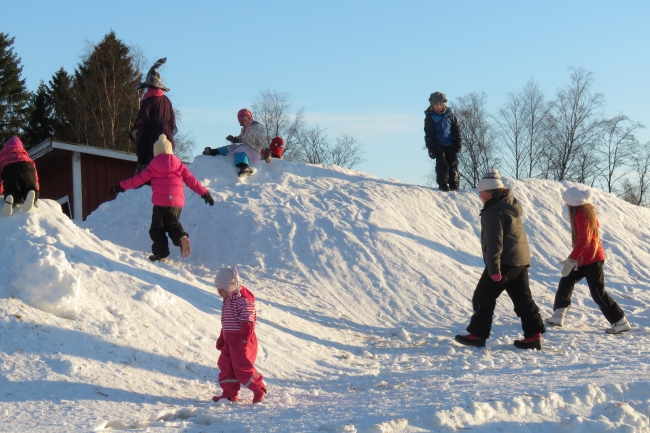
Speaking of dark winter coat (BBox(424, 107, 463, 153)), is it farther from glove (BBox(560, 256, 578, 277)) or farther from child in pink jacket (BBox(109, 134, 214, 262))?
child in pink jacket (BBox(109, 134, 214, 262))

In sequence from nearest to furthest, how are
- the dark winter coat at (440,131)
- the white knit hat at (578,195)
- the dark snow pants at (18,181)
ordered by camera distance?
the dark snow pants at (18,181), the white knit hat at (578,195), the dark winter coat at (440,131)

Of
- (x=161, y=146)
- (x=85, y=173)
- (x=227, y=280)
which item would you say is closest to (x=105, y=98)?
(x=85, y=173)

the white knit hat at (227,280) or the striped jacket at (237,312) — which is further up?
the white knit hat at (227,280)

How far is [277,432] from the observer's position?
167 inches

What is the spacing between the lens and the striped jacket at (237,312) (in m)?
5.37

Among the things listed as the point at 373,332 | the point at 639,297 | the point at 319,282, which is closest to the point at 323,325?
the point at 373,332

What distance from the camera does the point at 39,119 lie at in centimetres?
3841

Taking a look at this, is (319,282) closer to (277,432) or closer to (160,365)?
(160,365)

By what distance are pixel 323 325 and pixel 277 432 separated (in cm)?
414

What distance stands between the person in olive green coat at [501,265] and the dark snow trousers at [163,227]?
358 cm

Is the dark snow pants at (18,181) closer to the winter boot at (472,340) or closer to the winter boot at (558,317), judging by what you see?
the winter boot at (472,340)

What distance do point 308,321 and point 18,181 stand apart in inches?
137

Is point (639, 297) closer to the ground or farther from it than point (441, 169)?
closer to the ground

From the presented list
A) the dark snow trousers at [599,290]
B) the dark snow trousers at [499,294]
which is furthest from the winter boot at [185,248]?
the dark snow trousers at [599,290]
